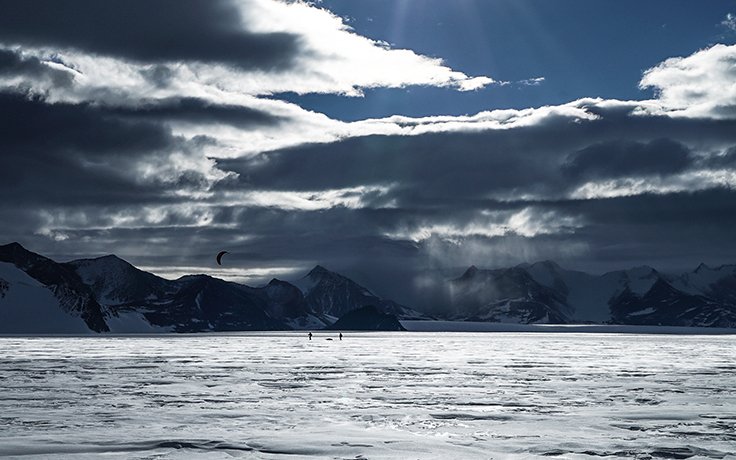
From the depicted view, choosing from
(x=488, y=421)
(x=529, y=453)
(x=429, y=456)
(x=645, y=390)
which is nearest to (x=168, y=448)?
(x=429, y=456)

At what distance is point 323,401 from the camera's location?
2912cm

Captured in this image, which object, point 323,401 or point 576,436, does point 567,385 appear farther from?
point 576,436

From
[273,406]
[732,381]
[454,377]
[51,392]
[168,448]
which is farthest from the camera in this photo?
[454,377]

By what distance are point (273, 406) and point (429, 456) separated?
37.3 ft

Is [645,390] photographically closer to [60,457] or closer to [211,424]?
[211,424]

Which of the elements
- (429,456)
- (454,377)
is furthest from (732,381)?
(429,456)

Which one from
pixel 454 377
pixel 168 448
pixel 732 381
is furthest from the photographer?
pixel 454 377

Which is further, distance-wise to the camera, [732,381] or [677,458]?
[732,381]

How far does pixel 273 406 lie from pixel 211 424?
5191 millimetres

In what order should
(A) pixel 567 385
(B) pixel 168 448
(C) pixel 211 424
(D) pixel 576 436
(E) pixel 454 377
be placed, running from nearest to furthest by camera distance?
(B) pixel 168 448 → (D) pixel 576 436 → (C) pixel 211 424 → (A) pixel 567 385 → (E) pixel 454 377

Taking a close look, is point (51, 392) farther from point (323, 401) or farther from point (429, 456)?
point (429, 456)

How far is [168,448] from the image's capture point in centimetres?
1805

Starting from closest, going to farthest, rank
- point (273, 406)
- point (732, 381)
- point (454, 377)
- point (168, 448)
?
point (168, 448) → point (273, 406) → point (732, 381) → point (454, 377)

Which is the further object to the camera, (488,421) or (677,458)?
(488,421)
